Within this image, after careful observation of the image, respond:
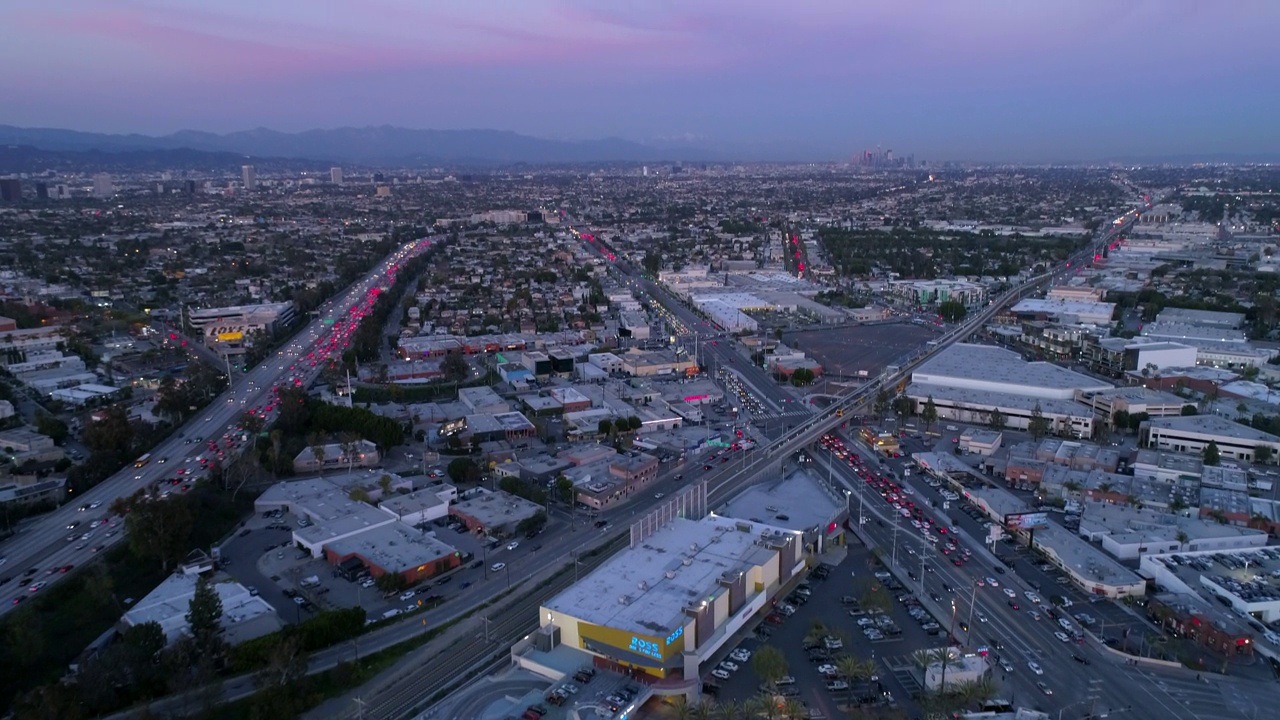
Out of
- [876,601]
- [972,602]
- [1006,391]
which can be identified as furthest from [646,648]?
[1006,391]

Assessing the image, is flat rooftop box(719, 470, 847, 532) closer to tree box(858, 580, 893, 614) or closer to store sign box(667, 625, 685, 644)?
tree box(858, 580, 893, 614)

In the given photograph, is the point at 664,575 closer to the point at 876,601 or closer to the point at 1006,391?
the point at 876,601

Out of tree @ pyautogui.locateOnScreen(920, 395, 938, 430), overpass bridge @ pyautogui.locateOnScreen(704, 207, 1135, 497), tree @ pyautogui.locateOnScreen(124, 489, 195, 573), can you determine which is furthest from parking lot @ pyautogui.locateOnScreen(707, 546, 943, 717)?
tree @ pyautogui.locateOnScreen(124, 489, 195, 573)

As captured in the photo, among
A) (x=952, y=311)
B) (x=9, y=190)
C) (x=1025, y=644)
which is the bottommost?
(x=1025, y=644)

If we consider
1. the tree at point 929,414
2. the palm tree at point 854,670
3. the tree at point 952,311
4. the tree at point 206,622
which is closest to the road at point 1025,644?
the palm tree at point 854,670

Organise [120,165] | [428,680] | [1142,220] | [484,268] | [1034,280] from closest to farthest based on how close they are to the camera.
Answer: [428,680]
[1034,280]
[484,268]
[1142,220]
[120,165]

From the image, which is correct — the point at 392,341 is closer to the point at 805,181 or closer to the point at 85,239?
the point at 85,239

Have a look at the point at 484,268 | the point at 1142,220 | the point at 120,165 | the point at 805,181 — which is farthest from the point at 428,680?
the point at 120,165
